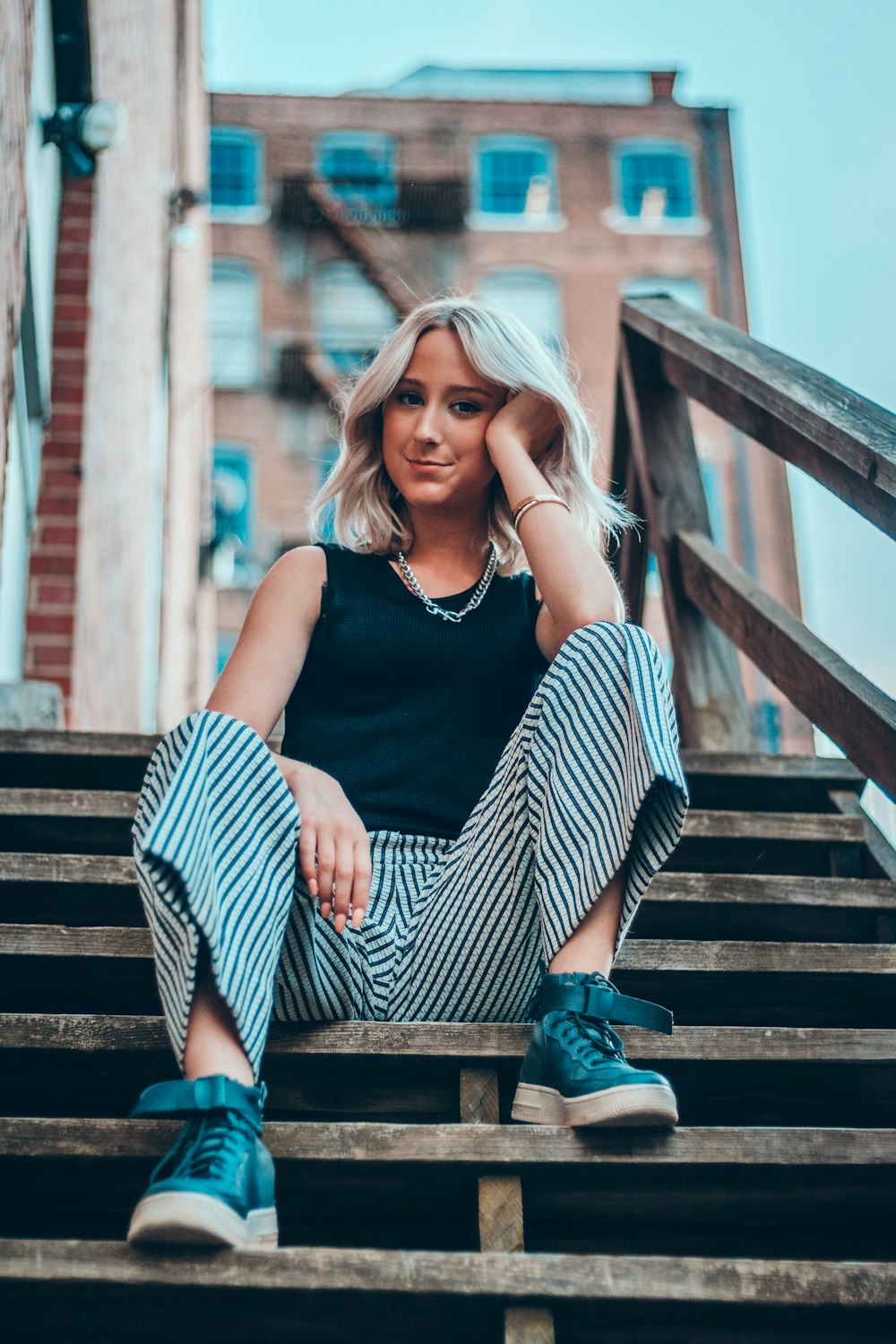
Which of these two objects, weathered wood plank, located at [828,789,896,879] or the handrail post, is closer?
weathered wood plank, located at [828,789,896,879]

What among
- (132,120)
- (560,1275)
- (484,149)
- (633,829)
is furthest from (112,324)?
(484,149)

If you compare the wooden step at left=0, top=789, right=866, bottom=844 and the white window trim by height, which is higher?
the white window trim

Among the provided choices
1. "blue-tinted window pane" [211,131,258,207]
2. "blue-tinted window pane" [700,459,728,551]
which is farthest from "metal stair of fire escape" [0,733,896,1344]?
"blue-tinted window pane" [211,131,258,207]

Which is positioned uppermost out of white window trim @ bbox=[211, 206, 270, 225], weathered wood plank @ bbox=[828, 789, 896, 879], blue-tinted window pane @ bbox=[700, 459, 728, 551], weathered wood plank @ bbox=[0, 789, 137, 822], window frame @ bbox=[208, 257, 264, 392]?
white window trim @ bbox=[211, 206, 270, 225]

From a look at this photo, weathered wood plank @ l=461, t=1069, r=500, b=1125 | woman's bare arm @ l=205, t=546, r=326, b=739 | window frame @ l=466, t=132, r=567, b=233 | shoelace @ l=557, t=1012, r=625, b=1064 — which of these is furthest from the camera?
window frame @ l=466, t=132, r=567, b=233

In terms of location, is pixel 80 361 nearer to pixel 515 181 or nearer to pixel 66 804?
pixel 66 804

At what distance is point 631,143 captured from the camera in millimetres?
18922

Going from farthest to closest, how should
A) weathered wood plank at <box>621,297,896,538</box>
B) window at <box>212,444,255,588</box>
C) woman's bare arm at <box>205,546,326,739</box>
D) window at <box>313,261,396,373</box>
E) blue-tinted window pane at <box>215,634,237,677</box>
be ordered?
window at <box>313,261,396,373</box>
blue-tinted window pane at <box>215,634,237,677</box>
window at <box>212,444,255,588</box>
weathered wood plank at <box>621,297,896,538</box>
woman's bare arm at <box>205,546,326,739</box>

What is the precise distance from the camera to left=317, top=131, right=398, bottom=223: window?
1830 cm

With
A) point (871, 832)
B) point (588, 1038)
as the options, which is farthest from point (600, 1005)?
point (871, 832)

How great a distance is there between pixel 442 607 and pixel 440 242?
17047mm

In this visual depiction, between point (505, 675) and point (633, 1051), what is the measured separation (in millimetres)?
664

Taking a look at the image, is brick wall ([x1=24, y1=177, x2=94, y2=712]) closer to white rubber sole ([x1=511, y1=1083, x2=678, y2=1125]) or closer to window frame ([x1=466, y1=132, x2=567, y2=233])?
white rubber sole ([x1=511, y1=1083, x2=678, y2=1125])

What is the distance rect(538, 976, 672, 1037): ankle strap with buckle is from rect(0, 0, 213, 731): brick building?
2.31 m
